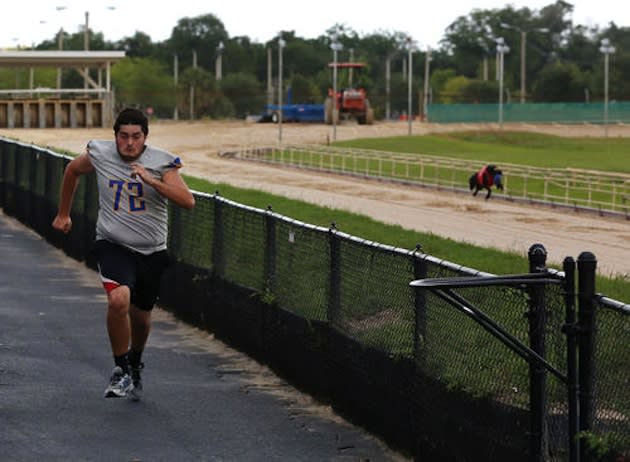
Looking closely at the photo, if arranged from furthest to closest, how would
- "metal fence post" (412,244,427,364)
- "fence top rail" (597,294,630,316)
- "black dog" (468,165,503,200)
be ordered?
1. "black dog" (468,165,503,200)
2. "metal fence post" (412,244,427,364)
3. "fence top rail" (597,294,630,316)


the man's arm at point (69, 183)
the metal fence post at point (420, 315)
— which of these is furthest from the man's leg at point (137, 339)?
the metal fence post at point (420, 315)

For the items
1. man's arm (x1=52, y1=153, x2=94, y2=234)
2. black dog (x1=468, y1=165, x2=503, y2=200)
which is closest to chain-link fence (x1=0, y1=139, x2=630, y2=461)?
man's arm (x1=52, y1=153, x2=94, y2=234)

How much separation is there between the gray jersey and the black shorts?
2.3 inches

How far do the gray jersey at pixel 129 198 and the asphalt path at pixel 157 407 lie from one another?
41.3 inches

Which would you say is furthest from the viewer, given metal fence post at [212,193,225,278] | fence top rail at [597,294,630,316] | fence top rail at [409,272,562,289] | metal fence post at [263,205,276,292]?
metal fence post at [212,193,225,278]

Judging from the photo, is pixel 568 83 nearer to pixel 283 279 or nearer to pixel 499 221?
pixel 499 221

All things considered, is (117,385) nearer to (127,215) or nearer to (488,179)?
(127,215)

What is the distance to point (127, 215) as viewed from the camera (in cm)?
1038

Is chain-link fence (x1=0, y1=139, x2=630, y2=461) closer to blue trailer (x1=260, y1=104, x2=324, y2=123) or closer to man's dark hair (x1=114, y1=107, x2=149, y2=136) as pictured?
man's dark hair (x1=114, y1=107, x2=149, y2=136)

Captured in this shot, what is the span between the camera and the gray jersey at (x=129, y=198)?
1034 cm

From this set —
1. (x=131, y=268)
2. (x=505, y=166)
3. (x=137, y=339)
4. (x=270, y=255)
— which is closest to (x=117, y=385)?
(x=137, y=339)

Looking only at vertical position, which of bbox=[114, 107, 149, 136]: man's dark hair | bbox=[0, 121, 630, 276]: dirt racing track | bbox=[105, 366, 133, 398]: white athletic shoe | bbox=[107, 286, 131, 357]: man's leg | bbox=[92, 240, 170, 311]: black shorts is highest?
bbox=[114, 107, 149, 136]: man's dark hair

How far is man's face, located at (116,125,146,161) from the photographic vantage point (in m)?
10.3

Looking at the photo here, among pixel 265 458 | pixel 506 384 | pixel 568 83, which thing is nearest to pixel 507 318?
pixel 506 384
